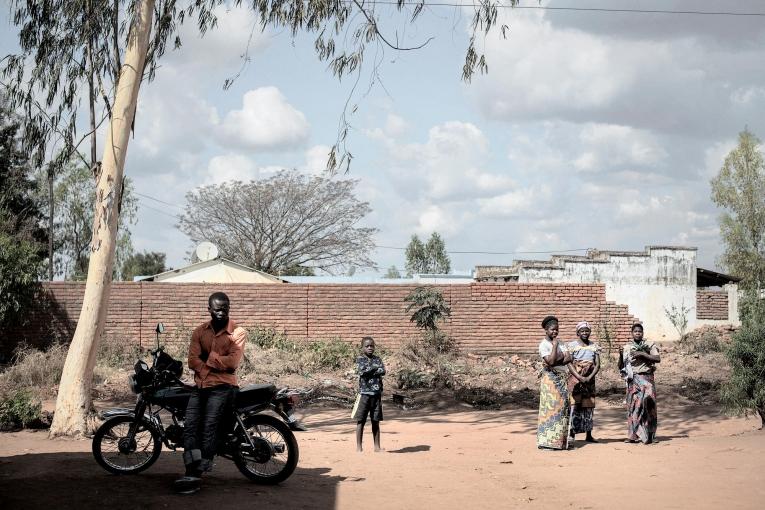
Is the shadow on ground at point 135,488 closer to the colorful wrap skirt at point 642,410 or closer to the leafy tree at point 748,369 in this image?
the colorful wrap skirt at point 642,410

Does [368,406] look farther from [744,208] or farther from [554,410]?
[744,208]

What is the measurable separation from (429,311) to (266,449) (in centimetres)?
1571

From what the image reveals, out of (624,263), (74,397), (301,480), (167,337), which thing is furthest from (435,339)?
(301,480)

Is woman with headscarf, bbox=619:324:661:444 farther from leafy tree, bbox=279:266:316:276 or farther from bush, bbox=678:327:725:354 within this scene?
leafy tree, bbox=279:266:316:276

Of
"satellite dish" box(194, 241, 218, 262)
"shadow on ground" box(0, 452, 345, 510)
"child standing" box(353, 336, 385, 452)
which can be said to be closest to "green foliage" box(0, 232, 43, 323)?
"satellite dish" box(194, 241, 218, 262)

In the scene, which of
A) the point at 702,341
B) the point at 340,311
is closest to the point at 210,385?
the point at 340,311

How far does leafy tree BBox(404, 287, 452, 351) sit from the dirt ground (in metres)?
9.92

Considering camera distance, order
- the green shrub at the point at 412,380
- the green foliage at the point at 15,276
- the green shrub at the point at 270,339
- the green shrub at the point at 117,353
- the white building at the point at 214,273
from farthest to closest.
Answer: the white building at the point at 214,273, the green shrub at the point at 270,339, the green shrub at the point at 117,353, the green foliage at the point at 15,276, the green shrub at the point at 412,380

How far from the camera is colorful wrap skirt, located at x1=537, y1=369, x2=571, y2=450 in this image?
11.1 meters

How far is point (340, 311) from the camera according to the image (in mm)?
24375

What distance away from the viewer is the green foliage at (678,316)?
28.5m

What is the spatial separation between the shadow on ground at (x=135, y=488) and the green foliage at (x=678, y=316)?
72.2 feet

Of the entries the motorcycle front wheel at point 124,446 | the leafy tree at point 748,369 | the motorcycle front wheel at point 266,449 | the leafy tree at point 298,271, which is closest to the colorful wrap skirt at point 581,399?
the leafy tree at point 748,369

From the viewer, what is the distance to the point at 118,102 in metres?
12.0
